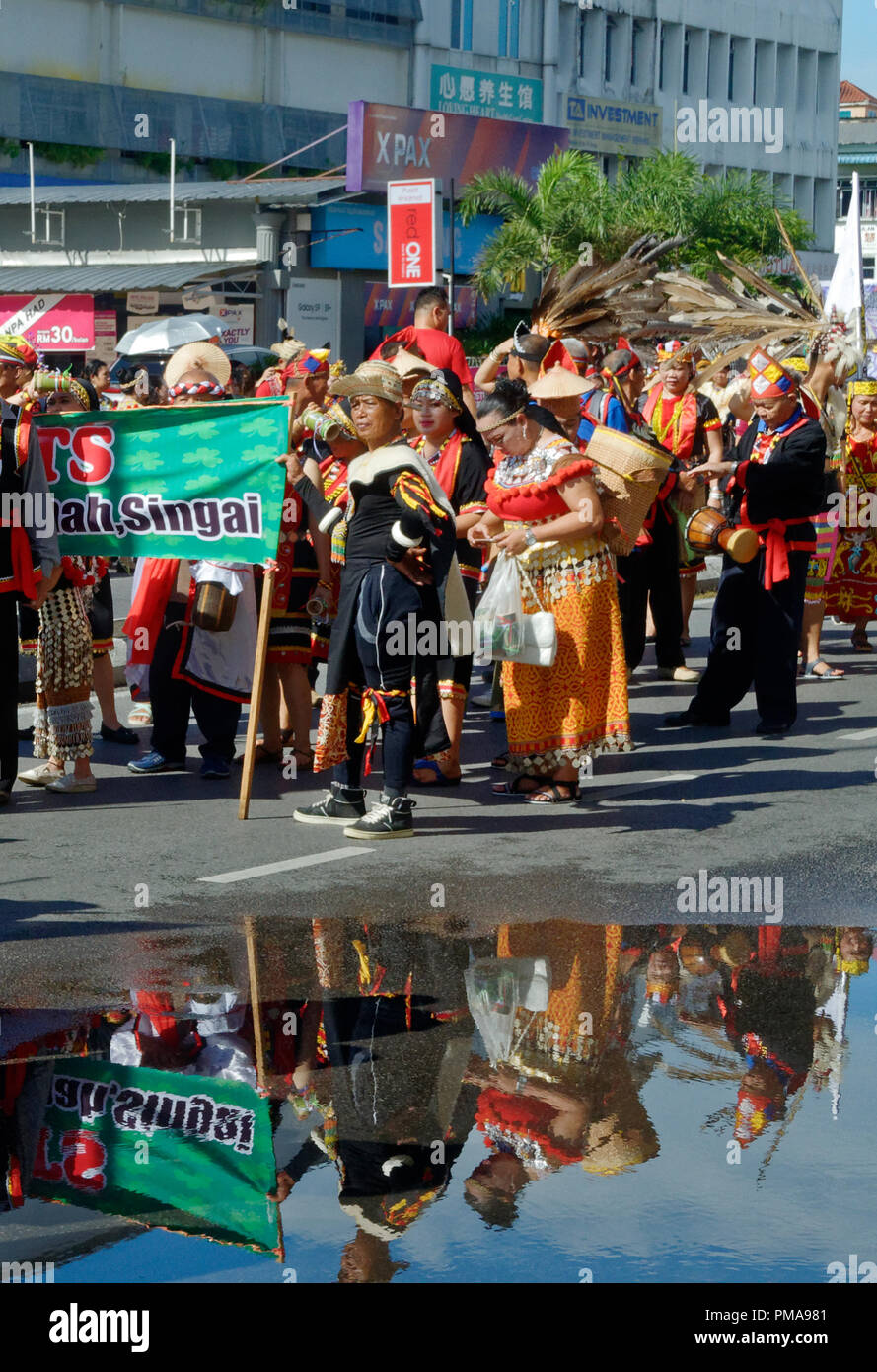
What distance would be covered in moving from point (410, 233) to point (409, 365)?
47.1ft

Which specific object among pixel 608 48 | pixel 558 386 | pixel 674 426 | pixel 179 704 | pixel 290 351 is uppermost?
pixel 608 48

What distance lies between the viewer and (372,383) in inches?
312

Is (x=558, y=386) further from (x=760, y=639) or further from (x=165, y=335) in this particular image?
(x=165, y=335)

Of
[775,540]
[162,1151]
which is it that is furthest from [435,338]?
[162,1151]

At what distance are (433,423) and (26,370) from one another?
1.93m

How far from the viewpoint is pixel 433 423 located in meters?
9.31

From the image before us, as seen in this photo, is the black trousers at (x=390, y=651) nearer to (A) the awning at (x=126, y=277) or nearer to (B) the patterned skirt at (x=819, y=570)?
(B) the patterned skirt at (x=819, y=570)

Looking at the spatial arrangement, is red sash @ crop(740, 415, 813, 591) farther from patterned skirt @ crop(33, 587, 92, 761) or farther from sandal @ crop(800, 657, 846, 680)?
patterned skirt @ crop(33, 587, 92, 761)

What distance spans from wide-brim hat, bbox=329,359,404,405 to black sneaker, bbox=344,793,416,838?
1.67 m

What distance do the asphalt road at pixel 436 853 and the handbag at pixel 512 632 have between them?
73 centimetres

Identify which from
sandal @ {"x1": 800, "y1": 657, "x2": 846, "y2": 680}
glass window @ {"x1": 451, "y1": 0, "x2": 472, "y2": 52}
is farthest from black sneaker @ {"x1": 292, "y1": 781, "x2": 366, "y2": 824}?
glass window @ {"x1": 451, "y1": 0, "x2": 472, "y2": 52}

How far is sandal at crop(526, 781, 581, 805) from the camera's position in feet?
29.3

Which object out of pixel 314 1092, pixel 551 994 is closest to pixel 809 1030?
pixel 551 994
